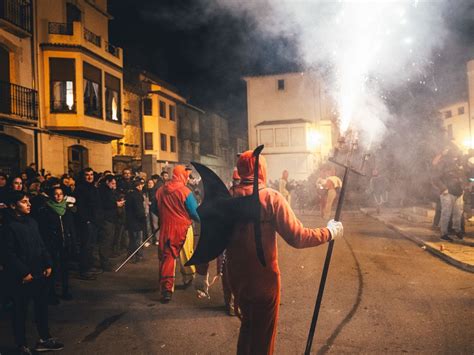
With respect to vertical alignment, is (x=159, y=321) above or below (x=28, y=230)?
below

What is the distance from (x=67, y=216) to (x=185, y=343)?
129 inches

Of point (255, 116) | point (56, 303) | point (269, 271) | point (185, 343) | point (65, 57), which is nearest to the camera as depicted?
point (269, 271)

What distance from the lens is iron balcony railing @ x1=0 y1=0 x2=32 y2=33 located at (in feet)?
46.6

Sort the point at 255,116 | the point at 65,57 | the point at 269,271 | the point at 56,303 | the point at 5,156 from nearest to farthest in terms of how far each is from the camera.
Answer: the point at 269,271 → the point at 56,303 → the point at 5,156 → the point at 65,57 → the point at 255,116

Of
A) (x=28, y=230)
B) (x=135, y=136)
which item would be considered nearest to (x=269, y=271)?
(x=28, y=230)

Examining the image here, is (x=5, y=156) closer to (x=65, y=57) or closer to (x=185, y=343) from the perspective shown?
(x=65, y=57)

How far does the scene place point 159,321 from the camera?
4.73 metres

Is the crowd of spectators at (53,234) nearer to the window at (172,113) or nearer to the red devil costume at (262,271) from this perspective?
the red devil costume at (262,271)

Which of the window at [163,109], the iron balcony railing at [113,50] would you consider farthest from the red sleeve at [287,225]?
the window at [163,109]

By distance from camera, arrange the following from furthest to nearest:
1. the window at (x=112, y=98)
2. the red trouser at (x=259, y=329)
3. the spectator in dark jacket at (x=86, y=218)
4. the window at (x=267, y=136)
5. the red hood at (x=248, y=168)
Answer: the window at (x=267, y=136) → the window at (x=112, y=98) → the spectator in dark jacket at (x=86, y=218) → the red hood at (x=248, y=168) → the red trouser at (x=259, y=329)

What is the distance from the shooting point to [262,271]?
2.84 metres

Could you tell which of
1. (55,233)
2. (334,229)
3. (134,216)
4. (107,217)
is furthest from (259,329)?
(134,216)

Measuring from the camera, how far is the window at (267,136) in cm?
3828

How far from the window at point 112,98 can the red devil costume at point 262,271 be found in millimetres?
17636
